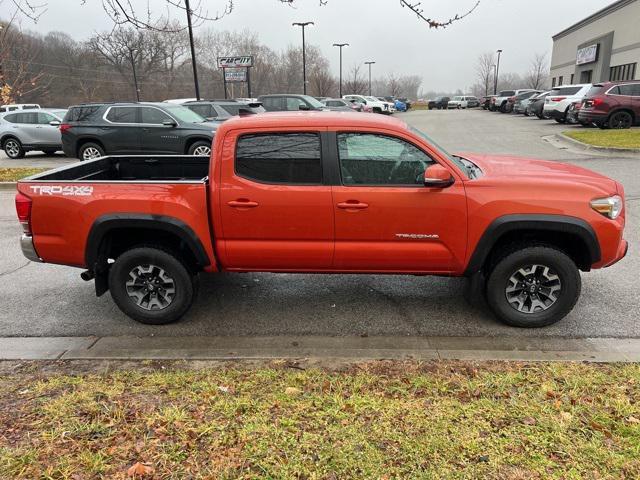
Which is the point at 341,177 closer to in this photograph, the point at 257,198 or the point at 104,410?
the point at 257,198

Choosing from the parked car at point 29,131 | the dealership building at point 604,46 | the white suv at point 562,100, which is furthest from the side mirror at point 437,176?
the dealership building at point 604,46

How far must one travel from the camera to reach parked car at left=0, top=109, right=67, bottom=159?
52.9 feet

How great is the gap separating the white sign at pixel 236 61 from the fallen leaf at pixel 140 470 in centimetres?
3289

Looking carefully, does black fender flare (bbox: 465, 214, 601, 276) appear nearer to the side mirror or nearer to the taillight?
the side mirror

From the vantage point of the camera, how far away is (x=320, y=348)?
3930 millimetres

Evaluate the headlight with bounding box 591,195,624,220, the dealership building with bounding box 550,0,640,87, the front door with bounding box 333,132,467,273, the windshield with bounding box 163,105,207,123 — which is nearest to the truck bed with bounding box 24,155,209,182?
the front door with bounding box 333,132,467,273

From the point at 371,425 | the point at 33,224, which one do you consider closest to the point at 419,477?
the point at 371,425

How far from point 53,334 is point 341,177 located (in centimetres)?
291

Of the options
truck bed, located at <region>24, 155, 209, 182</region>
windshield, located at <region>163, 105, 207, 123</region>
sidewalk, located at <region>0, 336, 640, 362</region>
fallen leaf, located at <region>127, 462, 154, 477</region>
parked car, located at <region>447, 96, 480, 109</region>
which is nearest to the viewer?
fallen leaf, located at <region>127, 462, 154, 477</region>

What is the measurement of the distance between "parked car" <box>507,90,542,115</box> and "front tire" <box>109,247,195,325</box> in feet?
99.9

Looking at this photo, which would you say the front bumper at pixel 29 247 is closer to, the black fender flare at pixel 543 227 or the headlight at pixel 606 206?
the black fender flare at pixel 543 227

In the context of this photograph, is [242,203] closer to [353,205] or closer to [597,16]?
[353,205]

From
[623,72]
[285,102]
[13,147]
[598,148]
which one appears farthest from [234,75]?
[623,72]

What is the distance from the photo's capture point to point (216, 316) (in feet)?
15.1
